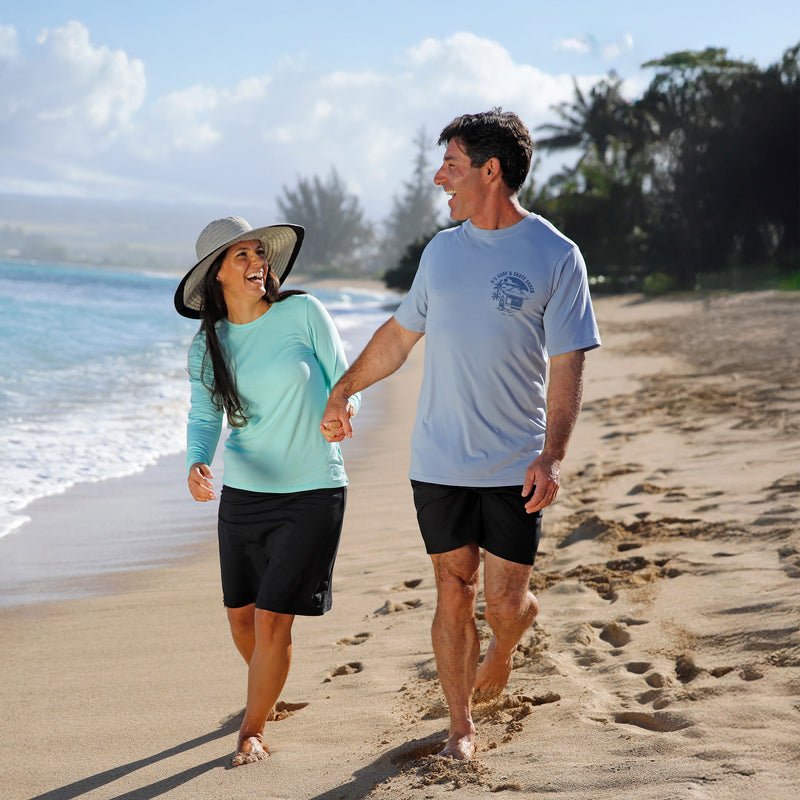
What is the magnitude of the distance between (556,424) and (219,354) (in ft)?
3.72

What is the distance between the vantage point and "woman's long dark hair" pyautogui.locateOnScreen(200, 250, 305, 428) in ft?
9.66

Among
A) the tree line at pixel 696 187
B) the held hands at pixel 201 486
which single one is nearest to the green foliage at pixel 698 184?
the tree line at pixel 696 187

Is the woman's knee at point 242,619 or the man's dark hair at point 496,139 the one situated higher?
the man's dark hair at point 496,139

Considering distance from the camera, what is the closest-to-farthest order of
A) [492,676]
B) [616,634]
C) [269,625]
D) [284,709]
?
[269,625], [492,676], [284,709], [616,634]

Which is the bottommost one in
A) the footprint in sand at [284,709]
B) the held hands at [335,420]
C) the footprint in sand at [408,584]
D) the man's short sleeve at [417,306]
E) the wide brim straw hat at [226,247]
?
the footprint in sand at [284,709]

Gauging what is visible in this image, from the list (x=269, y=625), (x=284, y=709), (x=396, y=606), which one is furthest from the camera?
(x=396, y=606)

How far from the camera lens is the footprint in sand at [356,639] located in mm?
3732

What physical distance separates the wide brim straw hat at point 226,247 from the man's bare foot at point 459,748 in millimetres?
1615

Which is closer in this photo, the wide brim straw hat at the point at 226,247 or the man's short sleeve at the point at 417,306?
the man's short sleeve at the point at 417,306

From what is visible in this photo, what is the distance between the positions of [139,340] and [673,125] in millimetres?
21697

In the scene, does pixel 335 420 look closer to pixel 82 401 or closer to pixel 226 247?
pixel 226 247

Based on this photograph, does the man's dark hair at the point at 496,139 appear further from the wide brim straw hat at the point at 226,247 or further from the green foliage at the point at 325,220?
the green foliage at the point at 325,220

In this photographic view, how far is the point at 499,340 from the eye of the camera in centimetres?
262

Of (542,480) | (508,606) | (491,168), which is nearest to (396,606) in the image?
(508,606)
